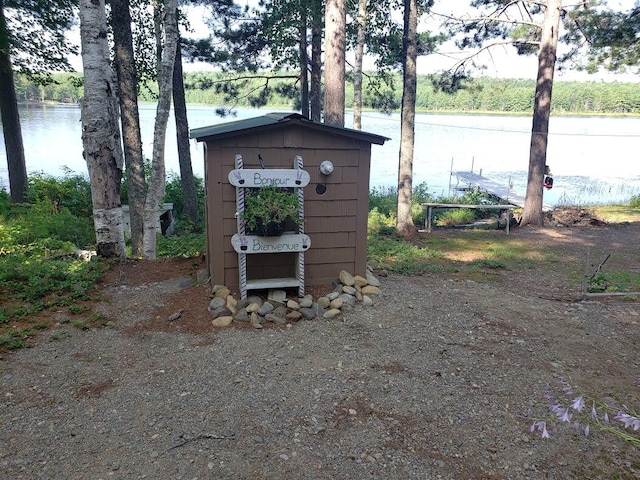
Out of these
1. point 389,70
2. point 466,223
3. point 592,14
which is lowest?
point 466,223

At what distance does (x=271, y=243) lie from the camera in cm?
482

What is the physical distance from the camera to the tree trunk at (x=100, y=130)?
5641mm

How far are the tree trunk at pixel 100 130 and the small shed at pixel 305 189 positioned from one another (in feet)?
4.72

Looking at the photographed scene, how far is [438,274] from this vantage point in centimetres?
673

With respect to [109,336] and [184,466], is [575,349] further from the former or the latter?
[109,336]

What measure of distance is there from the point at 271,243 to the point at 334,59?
171 inches

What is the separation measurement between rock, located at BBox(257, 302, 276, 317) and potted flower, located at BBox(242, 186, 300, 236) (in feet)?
2.37

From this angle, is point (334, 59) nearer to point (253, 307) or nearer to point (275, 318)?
point (253, 307)

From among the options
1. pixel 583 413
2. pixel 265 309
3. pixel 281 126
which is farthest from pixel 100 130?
pixel 583 413

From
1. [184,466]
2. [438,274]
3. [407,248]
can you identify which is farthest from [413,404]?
[407,248]

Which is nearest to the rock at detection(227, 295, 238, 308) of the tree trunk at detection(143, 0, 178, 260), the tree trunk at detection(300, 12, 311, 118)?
the tree trunk at detection(143, 0, 178, 260)

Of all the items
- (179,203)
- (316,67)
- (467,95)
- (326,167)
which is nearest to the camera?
(326,167)

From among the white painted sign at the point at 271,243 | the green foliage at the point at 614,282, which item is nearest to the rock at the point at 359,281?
the white painted sign at the point at 271,243

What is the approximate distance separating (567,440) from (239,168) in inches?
142
